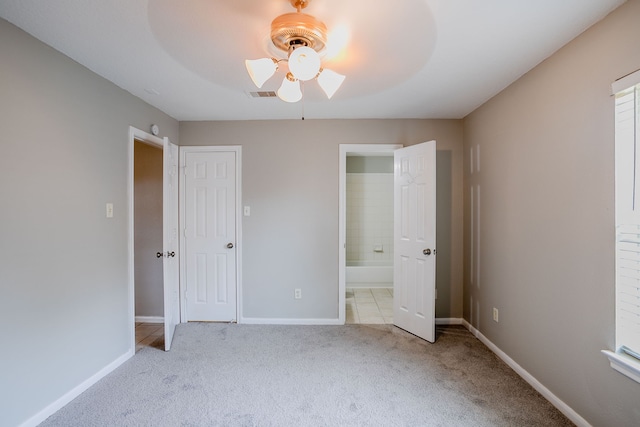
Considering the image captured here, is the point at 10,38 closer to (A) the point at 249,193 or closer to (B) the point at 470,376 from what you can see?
(A) the point at 249,193

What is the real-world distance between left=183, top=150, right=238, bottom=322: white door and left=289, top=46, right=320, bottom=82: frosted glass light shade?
7.05 ft

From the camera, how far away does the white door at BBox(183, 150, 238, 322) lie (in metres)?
3.27

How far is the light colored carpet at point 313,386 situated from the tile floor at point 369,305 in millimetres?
503

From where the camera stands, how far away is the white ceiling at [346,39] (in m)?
1.39

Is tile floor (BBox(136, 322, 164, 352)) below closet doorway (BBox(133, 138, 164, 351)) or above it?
below

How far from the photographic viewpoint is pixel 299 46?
56.3 inches

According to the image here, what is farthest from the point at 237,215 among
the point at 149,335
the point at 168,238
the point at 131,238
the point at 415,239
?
the point at 415,239

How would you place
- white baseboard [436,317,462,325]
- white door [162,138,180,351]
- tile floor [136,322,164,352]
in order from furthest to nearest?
white baseboard [436,317,462,325] → tile floor [136,322,164,352] → white door [162,138,180,351]

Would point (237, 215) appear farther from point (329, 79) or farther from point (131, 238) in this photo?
point (329, 79)

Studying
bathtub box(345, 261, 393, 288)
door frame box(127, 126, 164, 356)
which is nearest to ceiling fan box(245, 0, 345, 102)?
door frame box(127, 126, 164, 356)

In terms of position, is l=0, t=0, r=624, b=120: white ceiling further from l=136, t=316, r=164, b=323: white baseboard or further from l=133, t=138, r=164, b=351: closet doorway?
l=136, t=316, r=164, b=323: white baseboard

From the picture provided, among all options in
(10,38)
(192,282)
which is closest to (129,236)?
(192,282)

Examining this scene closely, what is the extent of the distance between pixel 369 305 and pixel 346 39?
333 cm

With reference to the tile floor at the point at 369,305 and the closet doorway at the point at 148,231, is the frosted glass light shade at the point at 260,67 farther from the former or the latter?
the tile floor at the point at 369,305
